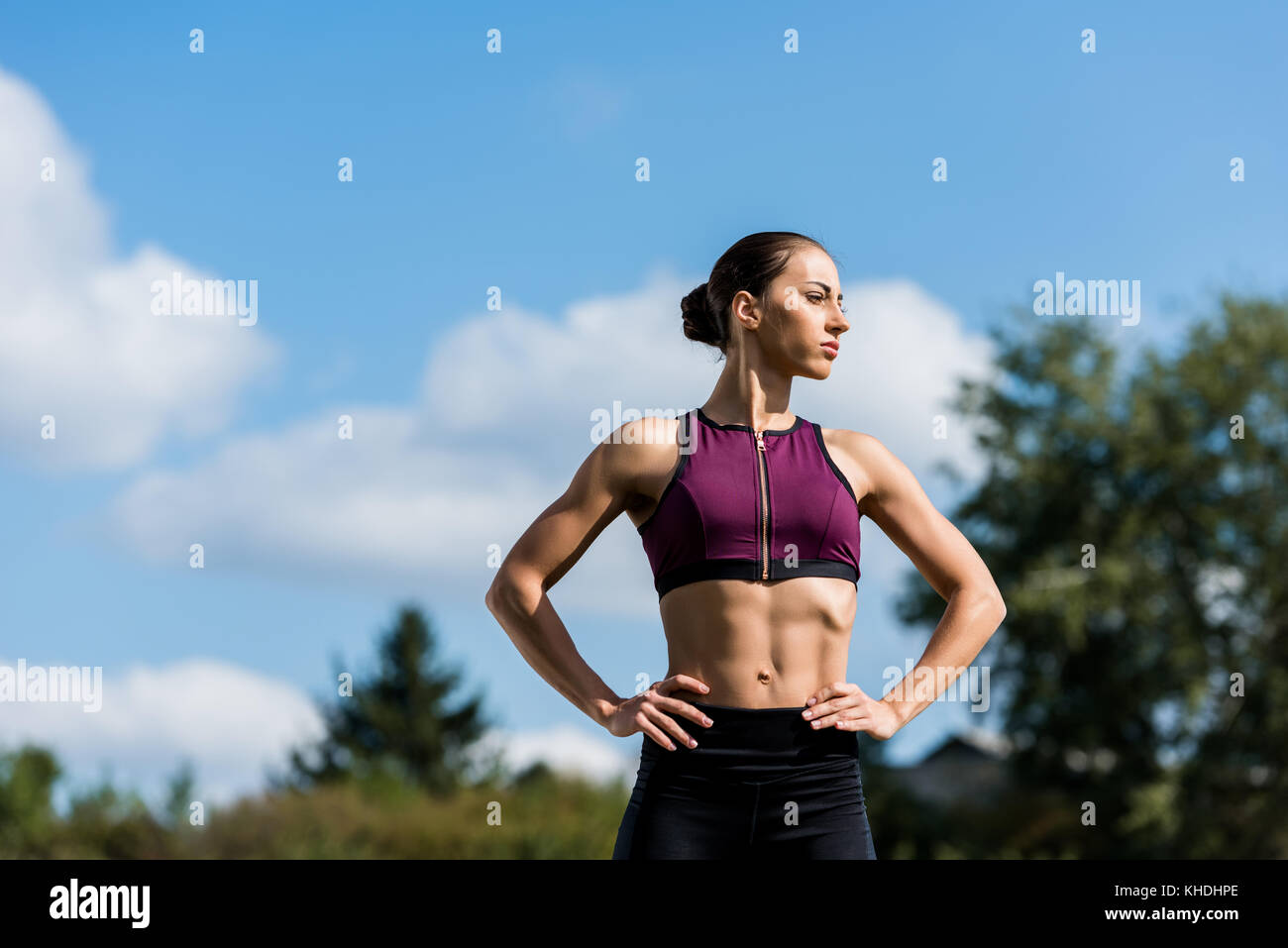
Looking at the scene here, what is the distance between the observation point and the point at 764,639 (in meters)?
4.43

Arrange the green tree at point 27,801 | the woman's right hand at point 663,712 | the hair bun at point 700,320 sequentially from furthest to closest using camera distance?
the green tree at point 27,801 < the hair bun at point 700,320 < the woman's right hand at point 663,712

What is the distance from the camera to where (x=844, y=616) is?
177 inches

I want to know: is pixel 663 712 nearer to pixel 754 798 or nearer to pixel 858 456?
pixel 754 798

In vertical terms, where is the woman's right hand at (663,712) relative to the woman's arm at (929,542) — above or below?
below

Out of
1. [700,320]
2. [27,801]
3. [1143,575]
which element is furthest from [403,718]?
[700,320]

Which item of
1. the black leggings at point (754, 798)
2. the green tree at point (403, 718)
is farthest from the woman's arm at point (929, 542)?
the green tree at point (403, 718)

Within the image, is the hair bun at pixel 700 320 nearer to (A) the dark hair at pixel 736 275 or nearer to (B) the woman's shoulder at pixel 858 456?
(A) the dark hair at pixel 736 275

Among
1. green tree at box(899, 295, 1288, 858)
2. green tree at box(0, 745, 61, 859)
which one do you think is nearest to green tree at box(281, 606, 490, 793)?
green tree at box(0, 745, 61, 859)

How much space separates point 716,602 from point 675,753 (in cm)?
51

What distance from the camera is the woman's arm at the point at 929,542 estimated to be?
4609 millimetres

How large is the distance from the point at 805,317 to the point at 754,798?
163cm
